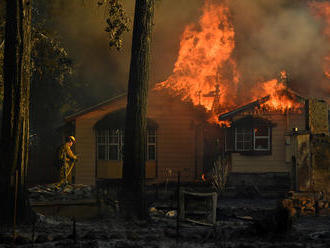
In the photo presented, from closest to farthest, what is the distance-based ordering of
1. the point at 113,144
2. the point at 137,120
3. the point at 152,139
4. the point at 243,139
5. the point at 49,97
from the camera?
1. the point at 137,120
2. the point at 243,139
3. the point at 152,139
4. the point at 113,144
5. the point at 49,97

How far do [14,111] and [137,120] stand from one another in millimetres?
3002

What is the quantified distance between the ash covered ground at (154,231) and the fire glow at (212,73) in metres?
10.2

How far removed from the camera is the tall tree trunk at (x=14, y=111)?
12.2 metres

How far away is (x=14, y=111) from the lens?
40.2 ft

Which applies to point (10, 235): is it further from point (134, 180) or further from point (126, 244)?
point (134, 180)

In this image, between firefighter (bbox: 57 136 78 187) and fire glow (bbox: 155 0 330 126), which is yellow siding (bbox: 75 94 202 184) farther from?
firefighter (bbox: 57 136 78 187)

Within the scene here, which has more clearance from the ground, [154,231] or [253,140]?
[253,140]

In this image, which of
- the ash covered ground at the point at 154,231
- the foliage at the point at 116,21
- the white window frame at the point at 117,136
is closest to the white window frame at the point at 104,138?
the white window frame at the point at 117,136

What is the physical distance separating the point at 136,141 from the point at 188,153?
11541 millimetres

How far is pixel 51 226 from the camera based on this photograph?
12.2 metres

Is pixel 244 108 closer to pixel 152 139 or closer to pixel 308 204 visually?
pixel 152 139

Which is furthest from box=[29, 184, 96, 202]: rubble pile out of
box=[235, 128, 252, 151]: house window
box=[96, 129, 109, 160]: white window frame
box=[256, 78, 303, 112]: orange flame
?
box=[256, 78, 303, 112]: orange flame

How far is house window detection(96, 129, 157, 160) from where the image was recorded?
81.3ft

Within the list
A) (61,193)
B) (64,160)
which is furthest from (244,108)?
(61,193)
